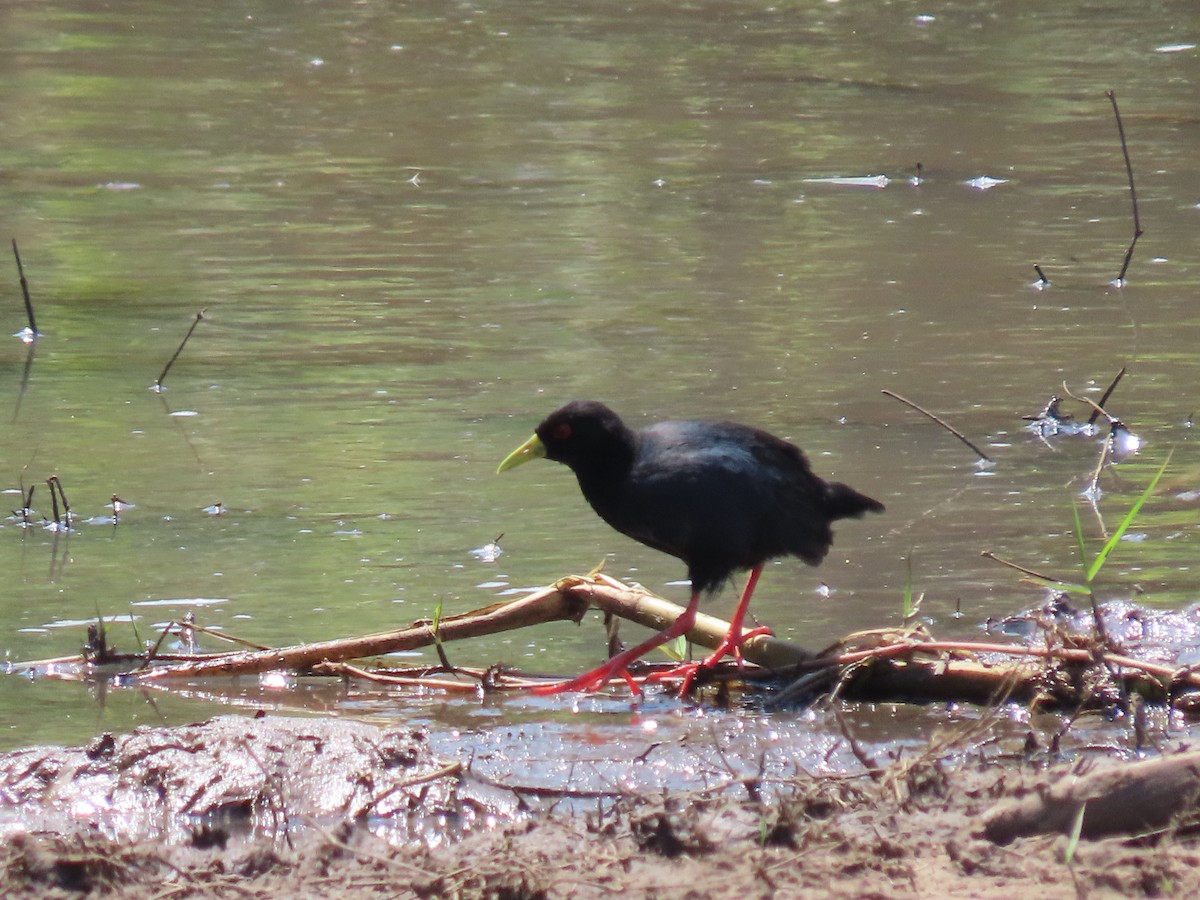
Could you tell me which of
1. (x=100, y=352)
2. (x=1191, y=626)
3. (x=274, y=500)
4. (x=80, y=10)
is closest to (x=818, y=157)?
(x=100, y=352)

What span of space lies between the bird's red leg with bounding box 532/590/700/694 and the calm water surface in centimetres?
36

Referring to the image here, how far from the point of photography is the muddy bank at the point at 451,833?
11.6ft

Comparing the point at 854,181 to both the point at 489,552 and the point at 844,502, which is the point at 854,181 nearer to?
the point at 489,552

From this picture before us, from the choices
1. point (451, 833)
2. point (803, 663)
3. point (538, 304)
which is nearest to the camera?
point (451, 833)

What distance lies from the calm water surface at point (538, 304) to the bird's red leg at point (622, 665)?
36cm

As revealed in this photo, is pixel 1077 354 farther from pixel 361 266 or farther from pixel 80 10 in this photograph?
pixel 80 10

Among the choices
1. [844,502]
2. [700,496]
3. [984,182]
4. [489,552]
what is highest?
[700,496]

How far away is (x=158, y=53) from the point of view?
17203mm

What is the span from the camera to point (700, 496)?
527cm

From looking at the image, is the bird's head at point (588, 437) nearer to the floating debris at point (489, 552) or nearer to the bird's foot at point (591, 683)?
the bird's foot at point (591, 683)

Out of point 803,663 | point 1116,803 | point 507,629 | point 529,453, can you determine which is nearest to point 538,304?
point 529,453

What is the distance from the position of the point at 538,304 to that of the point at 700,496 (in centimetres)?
447

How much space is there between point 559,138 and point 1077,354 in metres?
5.89

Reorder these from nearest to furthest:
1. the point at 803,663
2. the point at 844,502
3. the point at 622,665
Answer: the point at 803,663 < the point at 622,665 < the point at 844,502
